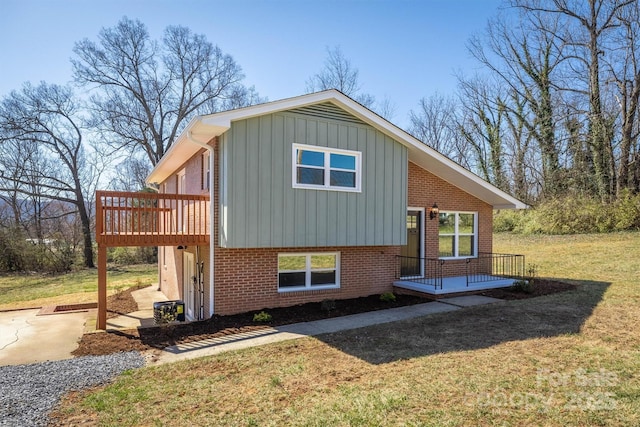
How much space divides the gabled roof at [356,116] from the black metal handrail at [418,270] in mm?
2774

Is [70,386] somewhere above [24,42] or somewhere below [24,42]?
below

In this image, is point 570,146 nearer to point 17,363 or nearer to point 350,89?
point 350,89

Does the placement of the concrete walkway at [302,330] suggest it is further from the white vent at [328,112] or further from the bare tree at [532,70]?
the bare tree at [532,70]

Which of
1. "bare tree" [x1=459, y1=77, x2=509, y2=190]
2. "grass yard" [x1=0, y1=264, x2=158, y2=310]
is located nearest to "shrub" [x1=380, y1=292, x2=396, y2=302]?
"grass yard" [x1=0, y1=264, x2=158, y2=310]

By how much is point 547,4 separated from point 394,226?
74.5ft

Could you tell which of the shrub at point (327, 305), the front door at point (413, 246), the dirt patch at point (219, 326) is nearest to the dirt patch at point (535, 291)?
the dirt patch at point (219, 326)

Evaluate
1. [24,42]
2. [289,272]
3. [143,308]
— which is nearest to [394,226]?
[289,272]

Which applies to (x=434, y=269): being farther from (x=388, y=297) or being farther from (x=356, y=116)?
(x=356, y=116)

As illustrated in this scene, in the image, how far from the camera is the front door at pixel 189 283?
1035 centimetres

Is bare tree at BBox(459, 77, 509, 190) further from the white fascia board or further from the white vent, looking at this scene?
the white fascia board

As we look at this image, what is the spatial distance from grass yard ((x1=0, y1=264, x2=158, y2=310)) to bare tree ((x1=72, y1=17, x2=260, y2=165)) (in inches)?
377

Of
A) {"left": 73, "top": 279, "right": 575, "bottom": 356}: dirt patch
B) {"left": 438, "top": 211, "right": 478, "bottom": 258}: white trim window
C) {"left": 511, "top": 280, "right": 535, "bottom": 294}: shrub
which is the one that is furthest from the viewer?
{"left": 438, "top": 211, "right": 478, "bottom": 258}: white trim window

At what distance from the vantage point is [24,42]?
39.9 feet

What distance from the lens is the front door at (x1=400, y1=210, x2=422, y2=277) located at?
→ 12008 millimetres
